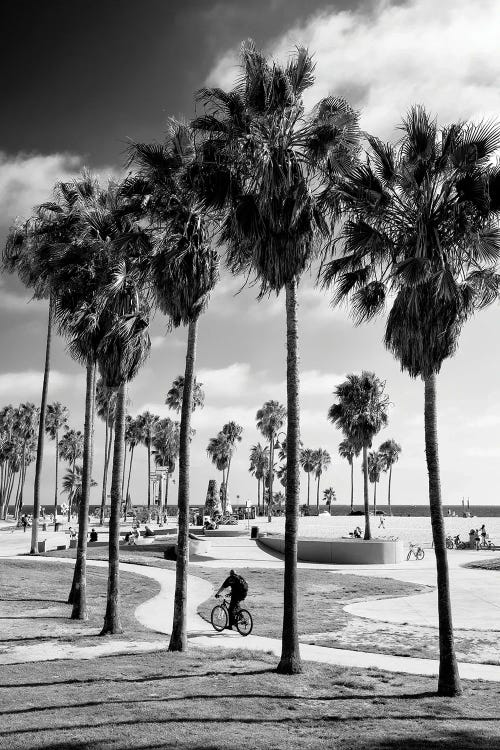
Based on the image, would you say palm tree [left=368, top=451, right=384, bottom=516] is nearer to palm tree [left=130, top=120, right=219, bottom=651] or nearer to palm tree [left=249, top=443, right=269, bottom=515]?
palm tree [left=249, top=443, right=269, bottom=515]

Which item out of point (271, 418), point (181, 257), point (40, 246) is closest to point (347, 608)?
point (181, 257)

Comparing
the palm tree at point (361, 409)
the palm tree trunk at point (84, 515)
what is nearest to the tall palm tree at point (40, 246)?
the palm tree trunk at point (84, 515)

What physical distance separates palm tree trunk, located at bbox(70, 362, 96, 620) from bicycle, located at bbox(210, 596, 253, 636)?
3.88 m

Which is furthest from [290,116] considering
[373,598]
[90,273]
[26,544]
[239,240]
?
[26,544]

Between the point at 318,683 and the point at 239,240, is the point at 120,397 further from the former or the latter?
the point at 318,683

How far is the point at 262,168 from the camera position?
12.9 meters

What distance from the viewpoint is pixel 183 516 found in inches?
591

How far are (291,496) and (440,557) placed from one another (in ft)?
9.95

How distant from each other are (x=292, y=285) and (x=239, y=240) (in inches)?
58.4

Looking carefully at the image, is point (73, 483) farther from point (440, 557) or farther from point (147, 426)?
point (440, 557)

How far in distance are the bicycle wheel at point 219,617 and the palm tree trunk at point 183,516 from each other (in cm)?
294

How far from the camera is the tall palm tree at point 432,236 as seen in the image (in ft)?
40.0

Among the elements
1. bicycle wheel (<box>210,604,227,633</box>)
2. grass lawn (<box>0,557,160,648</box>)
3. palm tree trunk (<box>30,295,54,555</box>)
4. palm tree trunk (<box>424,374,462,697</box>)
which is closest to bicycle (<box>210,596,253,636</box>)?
bicycle wheel (<box>210,604,227,633</box>)

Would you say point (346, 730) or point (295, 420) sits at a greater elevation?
point (295, 420)
